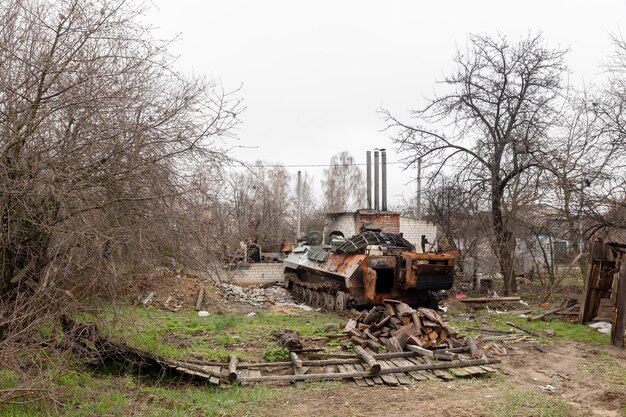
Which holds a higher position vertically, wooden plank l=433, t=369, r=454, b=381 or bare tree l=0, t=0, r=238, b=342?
bare tree l=0, t=0, r=238, b=342

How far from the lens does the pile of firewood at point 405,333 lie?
9391mm

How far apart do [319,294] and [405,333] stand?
822 cm

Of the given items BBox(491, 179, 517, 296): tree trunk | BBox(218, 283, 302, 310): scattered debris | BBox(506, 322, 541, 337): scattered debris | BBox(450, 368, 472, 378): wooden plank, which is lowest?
BBox(218, 283, 302, 310): scattered debris

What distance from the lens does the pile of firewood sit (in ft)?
30.8

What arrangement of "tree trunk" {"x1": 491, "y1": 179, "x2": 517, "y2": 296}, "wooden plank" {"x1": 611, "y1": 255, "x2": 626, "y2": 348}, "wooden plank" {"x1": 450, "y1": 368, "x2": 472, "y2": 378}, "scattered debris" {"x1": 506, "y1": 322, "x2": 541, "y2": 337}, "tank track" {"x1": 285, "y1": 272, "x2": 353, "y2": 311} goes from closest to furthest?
"wooden plank" {"x1": 450, "y1": 368, "x2": 472, "y2": 378} < "wooden plank" {"x1": 611, "y1": 255, "x2": 626, "y2": 348} < "scattered debris" {"x1": 506, "y1": 322, "x2": 541, "y2": 337} < "tank track" {"x1": 285, "y1": 272, "x2": 353, "y2": 311} < "tree trunk" {"x1": 491, "y1": 179, "x2": 517, "y2": 296}

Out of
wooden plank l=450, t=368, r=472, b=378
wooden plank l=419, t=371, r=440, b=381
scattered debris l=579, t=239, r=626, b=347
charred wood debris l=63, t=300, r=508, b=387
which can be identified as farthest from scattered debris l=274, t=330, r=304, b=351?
scattered debris l=579, t=239, r=626, b=347

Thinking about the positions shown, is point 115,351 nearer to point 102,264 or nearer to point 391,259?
point 102,264

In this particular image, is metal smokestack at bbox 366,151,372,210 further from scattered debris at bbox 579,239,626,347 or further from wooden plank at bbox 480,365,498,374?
wooden plank at bbox 480,365,498,374

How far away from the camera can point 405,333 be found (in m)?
9.55

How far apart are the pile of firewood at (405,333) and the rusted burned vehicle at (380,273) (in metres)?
3.77

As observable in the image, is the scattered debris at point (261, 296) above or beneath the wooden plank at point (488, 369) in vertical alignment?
beneath

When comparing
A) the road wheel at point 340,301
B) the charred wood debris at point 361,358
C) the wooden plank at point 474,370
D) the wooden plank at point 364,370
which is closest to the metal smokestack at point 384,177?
the road wheel at point 340,301

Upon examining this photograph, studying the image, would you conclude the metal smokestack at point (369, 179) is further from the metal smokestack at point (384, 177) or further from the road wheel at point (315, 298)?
the road wheel at point (315, 298)

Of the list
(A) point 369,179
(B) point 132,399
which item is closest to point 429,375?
(B) point 132,399
